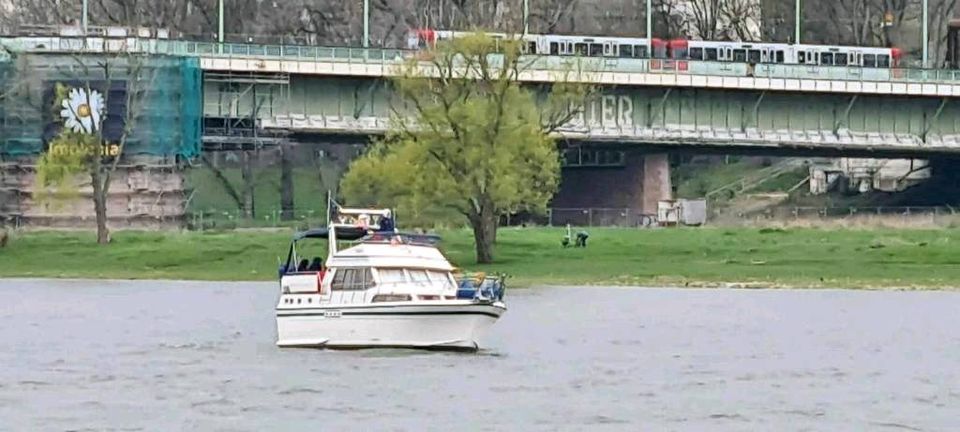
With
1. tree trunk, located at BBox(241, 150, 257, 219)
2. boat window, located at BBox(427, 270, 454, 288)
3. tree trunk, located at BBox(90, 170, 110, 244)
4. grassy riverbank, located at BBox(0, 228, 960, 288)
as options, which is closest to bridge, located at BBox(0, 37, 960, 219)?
grassy riverbank, located at BBox(0, 228, 960, 288)

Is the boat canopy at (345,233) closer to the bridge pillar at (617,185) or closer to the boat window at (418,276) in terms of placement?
the boat window at (418,276)

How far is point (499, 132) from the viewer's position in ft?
314

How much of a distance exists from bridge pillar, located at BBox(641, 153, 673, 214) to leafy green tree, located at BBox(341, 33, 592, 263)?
28.0 metres

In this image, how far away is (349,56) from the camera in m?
114

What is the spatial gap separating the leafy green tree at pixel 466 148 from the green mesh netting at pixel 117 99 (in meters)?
16.9

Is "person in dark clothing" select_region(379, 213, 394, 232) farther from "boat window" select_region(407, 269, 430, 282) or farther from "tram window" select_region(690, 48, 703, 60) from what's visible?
"tram window" select_region(690, 48, 703, 60)

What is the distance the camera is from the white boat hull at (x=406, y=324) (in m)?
59.5

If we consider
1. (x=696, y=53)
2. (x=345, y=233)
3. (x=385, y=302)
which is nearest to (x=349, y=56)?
(x=696, y=53)

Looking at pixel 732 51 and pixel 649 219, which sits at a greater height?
pixel 732 51

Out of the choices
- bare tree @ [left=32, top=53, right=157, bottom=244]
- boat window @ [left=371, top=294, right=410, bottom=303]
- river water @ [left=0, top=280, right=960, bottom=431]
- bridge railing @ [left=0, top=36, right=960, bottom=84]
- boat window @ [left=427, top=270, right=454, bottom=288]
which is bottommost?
river water @ [left=0, top=280, right=960, bottom=431]

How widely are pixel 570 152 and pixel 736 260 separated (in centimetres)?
3559

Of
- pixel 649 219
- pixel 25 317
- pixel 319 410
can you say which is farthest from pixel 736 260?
pixel 319 410

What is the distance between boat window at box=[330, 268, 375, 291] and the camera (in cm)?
6031

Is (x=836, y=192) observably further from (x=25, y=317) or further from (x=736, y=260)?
(x=25, y=317)
